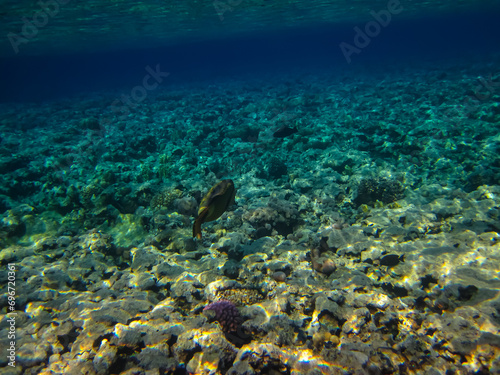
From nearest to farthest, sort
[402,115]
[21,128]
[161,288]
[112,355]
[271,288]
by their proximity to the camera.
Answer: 1. [112,355]
2. [271,288]
3. [161,288]
4. [402,115]
5. [21,128]

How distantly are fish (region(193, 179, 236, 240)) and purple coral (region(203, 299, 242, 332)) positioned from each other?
0.95 meters

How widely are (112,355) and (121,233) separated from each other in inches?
182

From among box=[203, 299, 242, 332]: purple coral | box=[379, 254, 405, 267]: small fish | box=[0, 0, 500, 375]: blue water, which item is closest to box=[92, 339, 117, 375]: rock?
box=[0, 0, 500, 375]: blue water

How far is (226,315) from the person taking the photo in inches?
133

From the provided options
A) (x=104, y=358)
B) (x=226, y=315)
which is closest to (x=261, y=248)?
(x=226, y=315)

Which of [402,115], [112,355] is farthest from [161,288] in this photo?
[402,115]

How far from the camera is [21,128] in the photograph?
17844 mm

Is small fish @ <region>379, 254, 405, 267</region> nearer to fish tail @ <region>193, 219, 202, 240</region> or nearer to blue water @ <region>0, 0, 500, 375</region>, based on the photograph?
blue water @ <region>0, 0, 500, 375</region>

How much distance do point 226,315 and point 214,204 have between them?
1.42 meters

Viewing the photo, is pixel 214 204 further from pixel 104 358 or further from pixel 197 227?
pixel 104 358

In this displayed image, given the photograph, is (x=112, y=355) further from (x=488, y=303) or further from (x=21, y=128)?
(x=21, y=128)

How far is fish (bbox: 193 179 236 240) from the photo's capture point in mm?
3314

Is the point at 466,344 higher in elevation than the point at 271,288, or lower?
higher

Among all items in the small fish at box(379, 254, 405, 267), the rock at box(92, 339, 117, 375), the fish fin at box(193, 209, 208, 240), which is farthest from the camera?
the small fish at box(379, 254, 405, 267)
